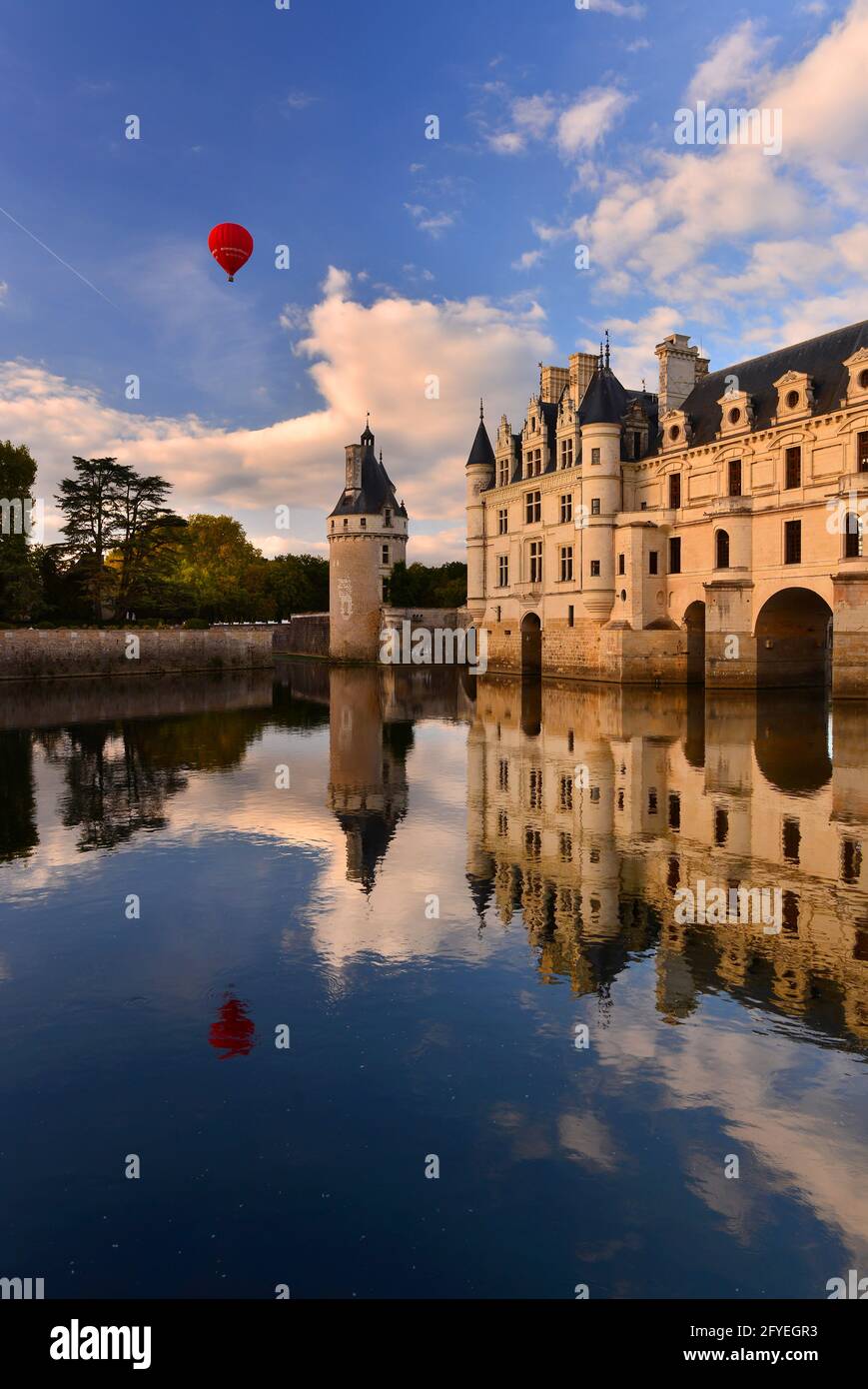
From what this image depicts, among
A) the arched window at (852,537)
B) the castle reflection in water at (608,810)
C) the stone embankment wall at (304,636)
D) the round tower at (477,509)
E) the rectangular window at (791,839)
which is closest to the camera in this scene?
the castle reflection in water at (608,810)

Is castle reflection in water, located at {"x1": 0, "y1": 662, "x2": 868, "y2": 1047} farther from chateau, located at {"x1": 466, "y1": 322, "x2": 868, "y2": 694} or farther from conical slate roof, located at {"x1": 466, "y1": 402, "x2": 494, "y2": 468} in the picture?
conical slate roof, located at {"x1": 466, "y1": 402, "x2": 494, "y2": 468}

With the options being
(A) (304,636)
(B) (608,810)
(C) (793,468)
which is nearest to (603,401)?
(C) (793,468)

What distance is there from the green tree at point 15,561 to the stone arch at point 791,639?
43726 mm

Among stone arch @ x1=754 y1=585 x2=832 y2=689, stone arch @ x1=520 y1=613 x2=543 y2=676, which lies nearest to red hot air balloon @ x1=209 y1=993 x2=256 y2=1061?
stone arch @ x1=754 y1=585 x2=832 y2=689

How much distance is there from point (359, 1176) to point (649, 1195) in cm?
166

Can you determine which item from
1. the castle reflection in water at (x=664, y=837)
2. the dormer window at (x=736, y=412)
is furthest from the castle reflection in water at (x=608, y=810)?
the dormer window at (x=736, y=412)

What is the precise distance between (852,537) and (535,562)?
2054 centimetres

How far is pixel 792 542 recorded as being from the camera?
115 feet

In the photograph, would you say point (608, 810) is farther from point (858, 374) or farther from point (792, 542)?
point (858, 374)

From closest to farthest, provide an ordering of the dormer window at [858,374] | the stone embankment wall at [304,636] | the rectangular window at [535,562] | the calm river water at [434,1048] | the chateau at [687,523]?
1. the calm river water at [434,1048]
2. the dormer window at [858,374]
3. the chateau at [687,523]
4. the rectangular window at [535,562]
5. the stone embankment wall at [304,636]

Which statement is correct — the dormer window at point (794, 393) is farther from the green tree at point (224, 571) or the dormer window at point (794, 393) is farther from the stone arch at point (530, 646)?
the green tree at point (224, 571)

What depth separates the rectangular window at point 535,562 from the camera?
4967 cm

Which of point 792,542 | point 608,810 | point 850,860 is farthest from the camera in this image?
point 792,542
